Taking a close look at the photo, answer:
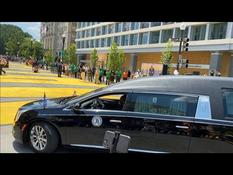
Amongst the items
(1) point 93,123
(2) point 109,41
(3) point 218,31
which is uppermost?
(3) point 218,31

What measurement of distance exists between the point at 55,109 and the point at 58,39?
103 metres

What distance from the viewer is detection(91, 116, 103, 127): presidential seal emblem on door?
524cm

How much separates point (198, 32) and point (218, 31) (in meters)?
3.94

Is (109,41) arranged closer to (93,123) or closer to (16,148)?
(16,148)

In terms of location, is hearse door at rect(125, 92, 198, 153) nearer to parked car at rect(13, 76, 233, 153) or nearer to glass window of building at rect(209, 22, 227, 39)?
parked car at rect(13, 76, 233, 153)

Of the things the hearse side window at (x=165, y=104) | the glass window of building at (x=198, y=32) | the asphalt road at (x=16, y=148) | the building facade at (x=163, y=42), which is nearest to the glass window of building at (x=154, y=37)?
the building facade at (x=163, y=42)

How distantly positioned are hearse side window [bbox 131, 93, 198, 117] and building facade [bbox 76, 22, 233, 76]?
29.8 m

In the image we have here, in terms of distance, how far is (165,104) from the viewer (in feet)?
16.6

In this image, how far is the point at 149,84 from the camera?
5289mm

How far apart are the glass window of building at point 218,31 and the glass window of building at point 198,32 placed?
1.61 m

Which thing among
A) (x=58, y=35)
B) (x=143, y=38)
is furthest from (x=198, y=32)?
(x=58, y=35)

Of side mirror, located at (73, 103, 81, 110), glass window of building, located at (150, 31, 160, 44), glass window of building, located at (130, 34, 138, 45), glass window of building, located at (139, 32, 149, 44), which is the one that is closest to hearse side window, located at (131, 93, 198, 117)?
side mirror, located at (73, 103, 81, 110)

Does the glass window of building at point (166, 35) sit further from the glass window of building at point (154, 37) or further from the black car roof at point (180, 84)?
the black car roof at point (180, 84)

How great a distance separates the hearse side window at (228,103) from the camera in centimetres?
474
